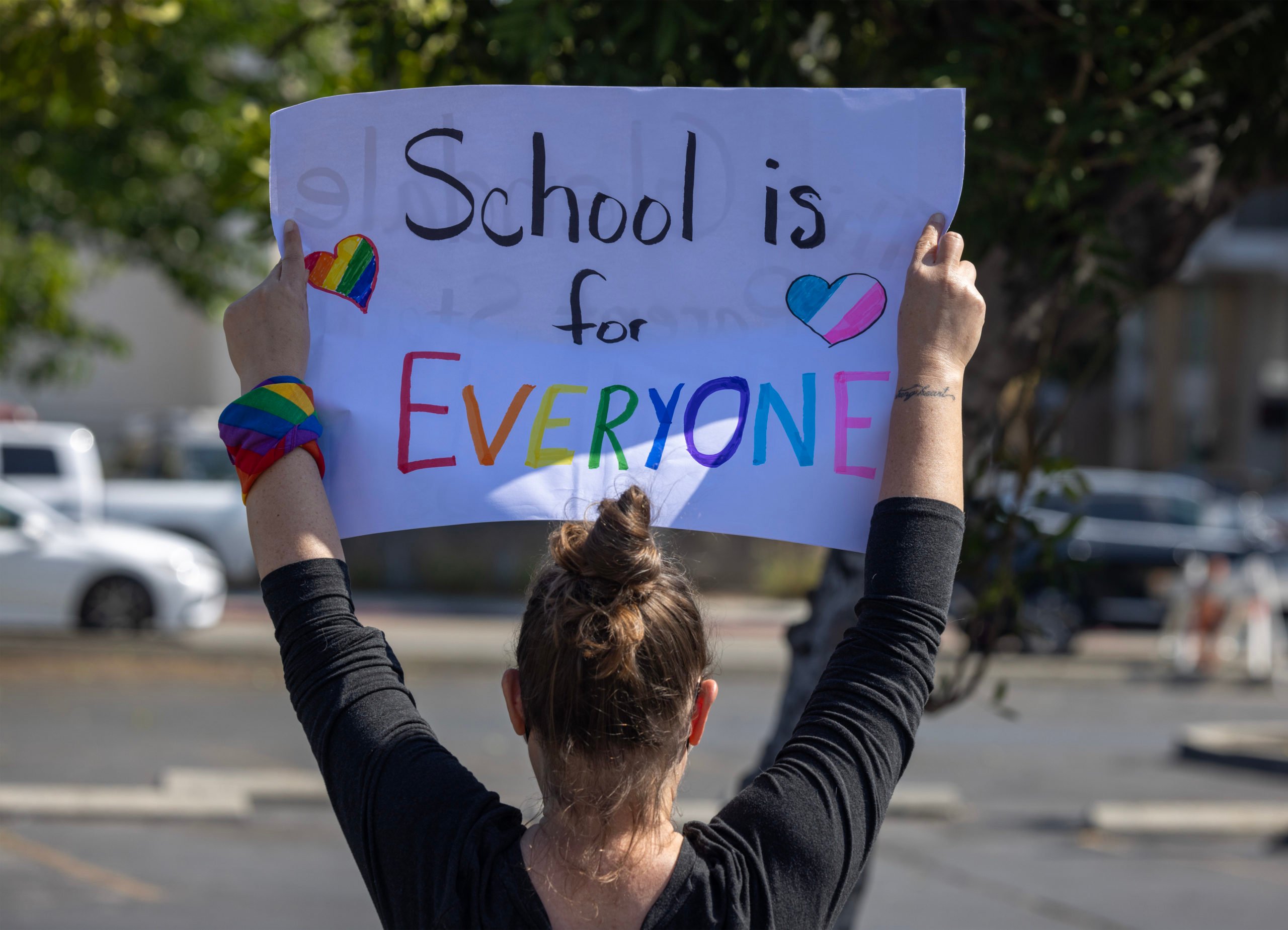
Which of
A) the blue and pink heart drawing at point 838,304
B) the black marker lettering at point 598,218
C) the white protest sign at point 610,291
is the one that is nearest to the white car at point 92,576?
the white protest sign at point 610,291

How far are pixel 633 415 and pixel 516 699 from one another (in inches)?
18.1

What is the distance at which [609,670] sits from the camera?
→ 135cm

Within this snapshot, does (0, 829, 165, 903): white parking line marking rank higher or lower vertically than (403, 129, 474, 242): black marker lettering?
lower

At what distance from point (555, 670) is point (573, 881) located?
22cm

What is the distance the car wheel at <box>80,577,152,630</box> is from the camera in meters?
13.4

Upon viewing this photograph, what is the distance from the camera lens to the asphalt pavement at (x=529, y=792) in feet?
20.8

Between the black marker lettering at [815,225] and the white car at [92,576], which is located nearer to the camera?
the black marker lettering at [815,225]

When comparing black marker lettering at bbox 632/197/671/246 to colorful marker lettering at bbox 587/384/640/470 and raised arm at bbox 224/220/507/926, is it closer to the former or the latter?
colorful marker lettering at bbox 587/384/640/470

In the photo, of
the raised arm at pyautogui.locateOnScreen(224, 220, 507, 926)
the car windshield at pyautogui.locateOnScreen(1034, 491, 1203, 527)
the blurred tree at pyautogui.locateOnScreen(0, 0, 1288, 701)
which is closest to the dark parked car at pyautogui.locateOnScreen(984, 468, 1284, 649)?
the car windshield at pyautogui.locateOnScreen(1034, 491, 1203, 527)

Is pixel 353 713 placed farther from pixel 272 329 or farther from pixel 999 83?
pixel 999 83

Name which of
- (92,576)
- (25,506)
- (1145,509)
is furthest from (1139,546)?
(25,506)

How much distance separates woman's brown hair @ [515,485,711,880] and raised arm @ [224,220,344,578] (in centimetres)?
31

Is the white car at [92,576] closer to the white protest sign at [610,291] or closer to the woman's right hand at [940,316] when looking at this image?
the white protest sign at [610,291]

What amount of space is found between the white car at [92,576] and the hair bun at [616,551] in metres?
13.0
